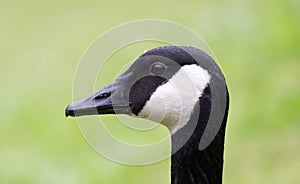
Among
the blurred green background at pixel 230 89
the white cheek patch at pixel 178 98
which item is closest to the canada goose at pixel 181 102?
Answer: the white cheek patch at pixel 178 98

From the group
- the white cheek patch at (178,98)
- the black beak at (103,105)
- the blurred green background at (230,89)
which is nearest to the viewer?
the white cheek patch at (178,98)

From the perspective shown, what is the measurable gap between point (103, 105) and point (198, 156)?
0.35 m

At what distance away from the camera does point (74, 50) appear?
649 cm

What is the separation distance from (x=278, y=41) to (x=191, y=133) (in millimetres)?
2943

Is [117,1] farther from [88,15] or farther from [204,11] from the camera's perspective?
[204,11]

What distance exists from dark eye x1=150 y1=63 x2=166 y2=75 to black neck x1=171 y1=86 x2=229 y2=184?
171mm

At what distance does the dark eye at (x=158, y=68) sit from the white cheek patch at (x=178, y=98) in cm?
4

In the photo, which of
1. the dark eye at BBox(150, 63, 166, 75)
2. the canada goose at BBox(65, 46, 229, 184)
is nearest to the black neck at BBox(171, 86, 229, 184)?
the canada goose at BBox(65, 46, 229, 184)

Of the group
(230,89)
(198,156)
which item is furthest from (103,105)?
(230,89)

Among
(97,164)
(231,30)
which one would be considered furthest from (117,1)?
(97,164)

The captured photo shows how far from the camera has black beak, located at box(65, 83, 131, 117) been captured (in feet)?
8.96

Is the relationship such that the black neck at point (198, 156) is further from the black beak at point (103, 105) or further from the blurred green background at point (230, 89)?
the blurred green background at point (230, 89)

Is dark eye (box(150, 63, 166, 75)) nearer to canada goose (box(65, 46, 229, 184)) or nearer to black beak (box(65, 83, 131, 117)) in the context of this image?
canada goose (box(65, 46, 229, 184))

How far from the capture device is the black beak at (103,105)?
2.73 metres
